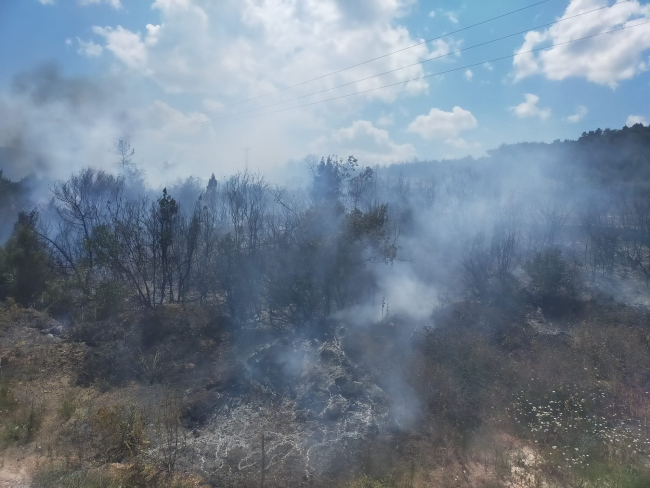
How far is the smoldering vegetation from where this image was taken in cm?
758

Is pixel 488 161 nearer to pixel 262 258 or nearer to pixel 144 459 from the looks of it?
pixel 262 258

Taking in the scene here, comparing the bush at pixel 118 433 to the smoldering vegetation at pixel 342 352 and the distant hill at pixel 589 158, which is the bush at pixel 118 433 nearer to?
the smoldering vegetation at pixel 342 352

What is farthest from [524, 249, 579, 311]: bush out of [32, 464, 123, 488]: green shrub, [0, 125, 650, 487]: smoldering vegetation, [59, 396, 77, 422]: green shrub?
[59, 396, 77, 422]: green shrub

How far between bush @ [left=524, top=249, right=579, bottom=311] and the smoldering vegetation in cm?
8

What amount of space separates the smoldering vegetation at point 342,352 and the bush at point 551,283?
78mm

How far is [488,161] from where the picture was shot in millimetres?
43219

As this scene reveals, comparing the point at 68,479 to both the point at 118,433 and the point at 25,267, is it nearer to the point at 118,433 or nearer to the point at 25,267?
the point at 118,433

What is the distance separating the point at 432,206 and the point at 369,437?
757 inches

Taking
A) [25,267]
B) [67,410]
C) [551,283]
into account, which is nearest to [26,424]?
[67,410]

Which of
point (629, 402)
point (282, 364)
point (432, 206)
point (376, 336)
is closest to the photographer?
point (629, 402)

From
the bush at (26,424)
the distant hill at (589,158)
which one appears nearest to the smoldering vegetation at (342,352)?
the bush at (26,424)

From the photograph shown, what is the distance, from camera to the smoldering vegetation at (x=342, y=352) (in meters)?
7.58

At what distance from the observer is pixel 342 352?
1102cm

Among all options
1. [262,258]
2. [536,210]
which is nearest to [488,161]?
[536,210]
